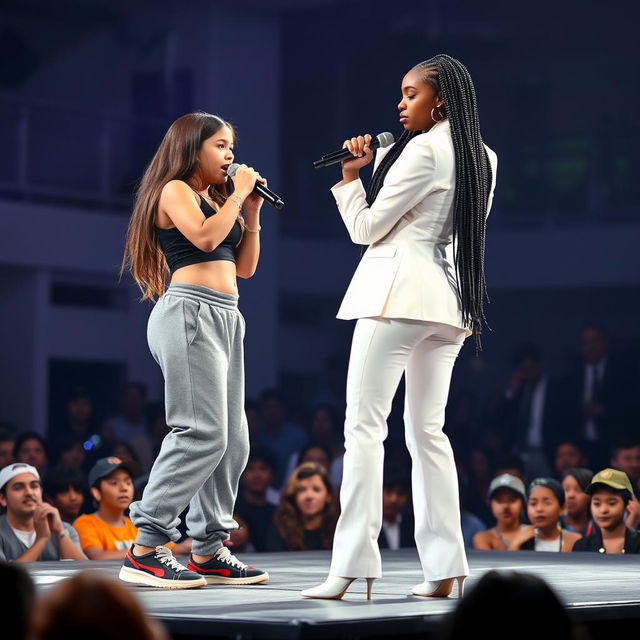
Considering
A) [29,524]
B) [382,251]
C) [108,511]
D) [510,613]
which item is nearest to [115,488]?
[108,511]

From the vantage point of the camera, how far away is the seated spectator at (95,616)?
44.7 inches

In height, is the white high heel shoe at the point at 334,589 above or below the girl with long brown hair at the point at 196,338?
below

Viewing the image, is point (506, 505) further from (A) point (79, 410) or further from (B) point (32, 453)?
(A) point (79, 410)

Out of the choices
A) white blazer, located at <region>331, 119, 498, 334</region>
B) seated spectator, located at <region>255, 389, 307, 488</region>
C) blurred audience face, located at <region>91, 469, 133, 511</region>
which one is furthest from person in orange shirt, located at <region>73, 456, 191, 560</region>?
seated spectator, located at <region>255, 389, 307, 488</region>

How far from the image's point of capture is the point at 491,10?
9.73 m

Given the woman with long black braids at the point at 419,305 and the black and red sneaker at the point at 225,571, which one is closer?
the woman with long black braids at the point at 419,305

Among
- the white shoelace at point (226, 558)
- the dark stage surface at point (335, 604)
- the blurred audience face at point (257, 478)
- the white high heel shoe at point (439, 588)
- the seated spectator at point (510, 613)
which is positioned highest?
the blurred audience face at point (257, 478)

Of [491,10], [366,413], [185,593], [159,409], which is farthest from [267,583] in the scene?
[491,10]

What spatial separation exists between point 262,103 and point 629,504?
510 centimetres

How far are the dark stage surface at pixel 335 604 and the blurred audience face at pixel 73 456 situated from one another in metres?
2.56

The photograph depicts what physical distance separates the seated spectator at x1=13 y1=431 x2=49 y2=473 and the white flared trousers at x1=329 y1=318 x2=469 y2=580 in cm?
337

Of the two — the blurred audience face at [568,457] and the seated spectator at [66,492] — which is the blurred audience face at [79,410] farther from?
the blurred audience face at [568,457]

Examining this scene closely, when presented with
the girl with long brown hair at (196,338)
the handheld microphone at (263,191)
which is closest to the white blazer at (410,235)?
the handheld microphone at (263,191)

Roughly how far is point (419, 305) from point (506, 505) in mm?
2482
